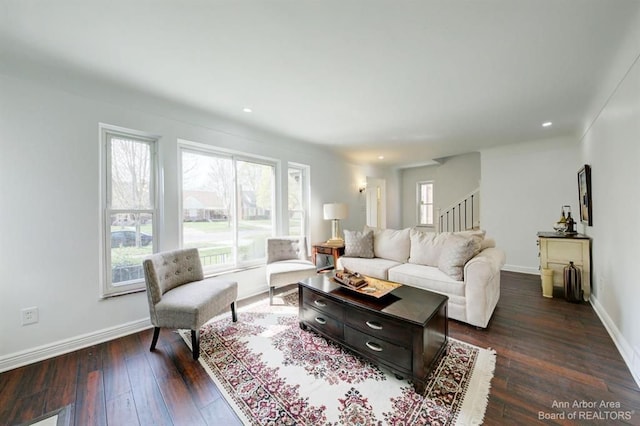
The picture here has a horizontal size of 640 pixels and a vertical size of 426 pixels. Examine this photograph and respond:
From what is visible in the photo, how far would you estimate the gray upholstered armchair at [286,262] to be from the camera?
302 centimetres

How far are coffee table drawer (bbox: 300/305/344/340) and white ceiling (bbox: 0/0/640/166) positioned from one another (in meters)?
2.16

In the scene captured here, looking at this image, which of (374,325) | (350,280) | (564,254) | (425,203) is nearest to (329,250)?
(350,280)

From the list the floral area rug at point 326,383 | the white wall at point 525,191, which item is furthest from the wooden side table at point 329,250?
the white wall at point 525,191

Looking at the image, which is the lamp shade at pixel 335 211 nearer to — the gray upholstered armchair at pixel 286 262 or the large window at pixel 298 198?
the large window at pixel 298 198

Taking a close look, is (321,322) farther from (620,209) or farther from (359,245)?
(620,209)

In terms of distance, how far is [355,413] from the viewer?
143cm

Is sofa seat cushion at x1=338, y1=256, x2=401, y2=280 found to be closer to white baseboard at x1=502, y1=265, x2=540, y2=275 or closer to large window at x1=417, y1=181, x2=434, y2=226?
white baseboard at x1=502, y1=265, x2=540, y2=275

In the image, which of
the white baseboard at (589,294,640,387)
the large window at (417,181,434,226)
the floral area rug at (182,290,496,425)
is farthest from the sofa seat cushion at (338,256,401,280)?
the large window at (417,181,434,226)

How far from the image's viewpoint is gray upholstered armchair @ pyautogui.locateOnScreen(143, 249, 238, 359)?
199 cm

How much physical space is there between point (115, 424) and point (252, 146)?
3070 mm

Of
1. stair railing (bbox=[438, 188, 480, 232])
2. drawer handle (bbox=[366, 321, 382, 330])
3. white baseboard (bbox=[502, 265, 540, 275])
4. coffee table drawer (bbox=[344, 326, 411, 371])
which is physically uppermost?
stair railing (bbox=[438, 188, 480, 232])

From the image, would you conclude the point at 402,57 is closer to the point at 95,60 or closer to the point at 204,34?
the point at 204,34

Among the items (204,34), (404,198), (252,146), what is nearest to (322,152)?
(252,146)

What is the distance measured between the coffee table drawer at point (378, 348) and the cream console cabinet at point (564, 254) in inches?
123
